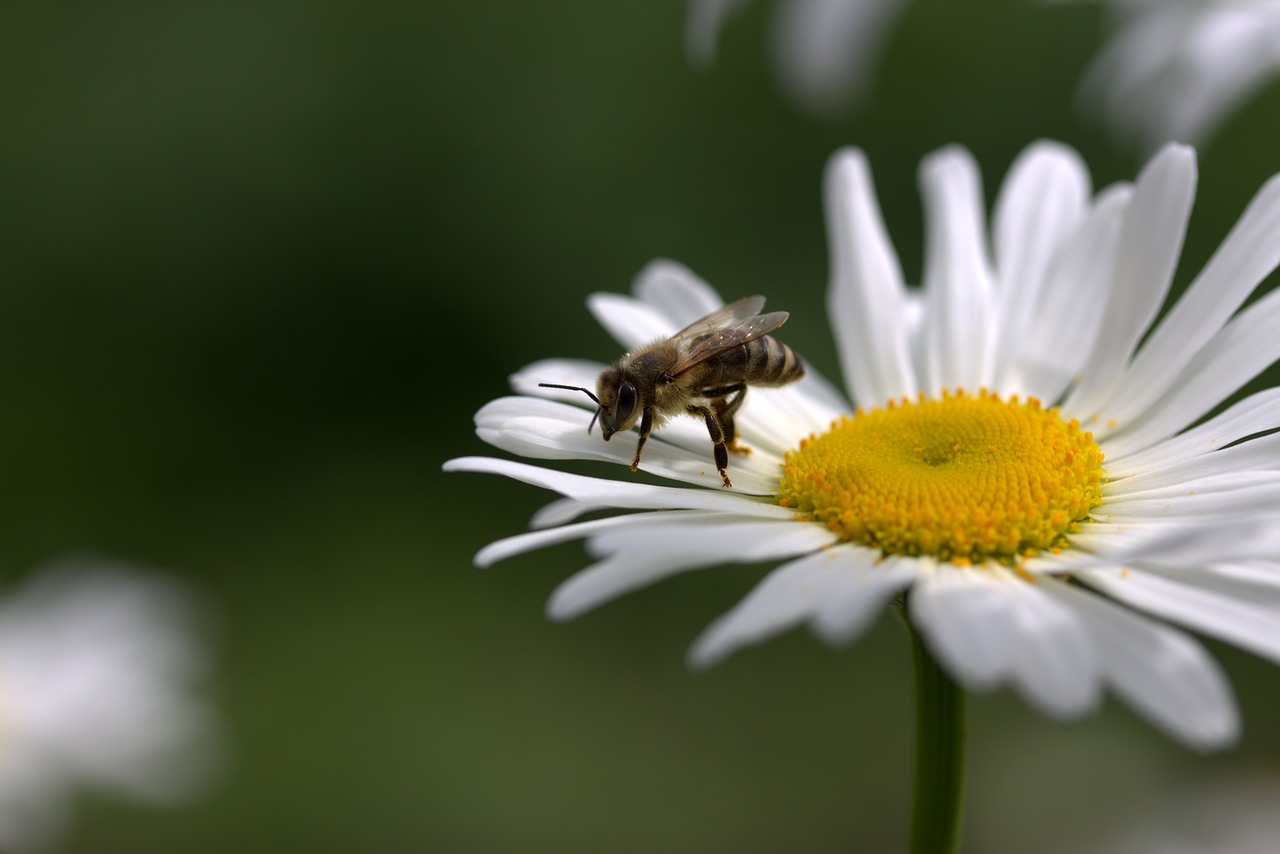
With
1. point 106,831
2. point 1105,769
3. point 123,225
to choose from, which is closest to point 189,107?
point 123,225

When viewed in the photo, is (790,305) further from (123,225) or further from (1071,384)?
(1071,384)

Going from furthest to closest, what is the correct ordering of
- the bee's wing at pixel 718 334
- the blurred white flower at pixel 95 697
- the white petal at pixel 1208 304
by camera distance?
the blurred white flower at pixel 95 697 → the bee's wing at pixel 718 334 → the white petal at pixel 1208 304

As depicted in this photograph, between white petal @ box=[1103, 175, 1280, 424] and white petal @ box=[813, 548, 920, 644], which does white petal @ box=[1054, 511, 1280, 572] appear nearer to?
white petal @ box=[813, 548, 920, 644]

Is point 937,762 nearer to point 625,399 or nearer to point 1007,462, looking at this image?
point 1007,462

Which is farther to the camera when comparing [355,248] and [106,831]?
[355,248]

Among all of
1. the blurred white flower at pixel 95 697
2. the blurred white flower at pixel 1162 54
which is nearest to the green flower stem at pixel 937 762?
the blurred white flower at pixel 1162 54

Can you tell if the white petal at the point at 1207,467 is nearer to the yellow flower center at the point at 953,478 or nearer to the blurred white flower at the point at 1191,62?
the yellow flower center at the point at 953,478
